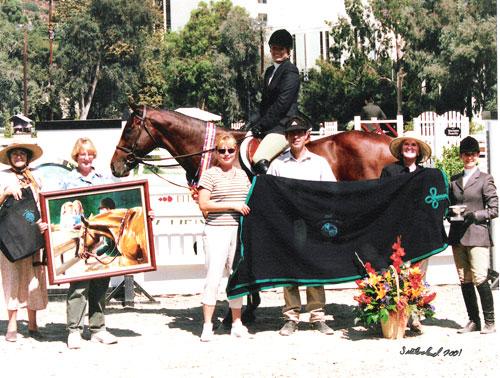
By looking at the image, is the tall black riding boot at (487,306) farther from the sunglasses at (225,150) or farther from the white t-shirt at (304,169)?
the sunglasses at (225,150)

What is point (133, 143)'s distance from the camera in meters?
10.8

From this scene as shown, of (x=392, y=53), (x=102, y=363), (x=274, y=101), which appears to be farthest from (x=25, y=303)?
(x=392, y=53)

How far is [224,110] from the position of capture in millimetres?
75000

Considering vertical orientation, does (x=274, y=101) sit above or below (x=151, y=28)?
below

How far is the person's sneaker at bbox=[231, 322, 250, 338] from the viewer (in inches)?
359

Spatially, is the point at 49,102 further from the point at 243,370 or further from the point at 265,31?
the point at 243,370

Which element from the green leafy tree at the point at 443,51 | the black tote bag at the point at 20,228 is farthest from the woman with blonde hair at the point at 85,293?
the green leafy tree at the point at 443,51

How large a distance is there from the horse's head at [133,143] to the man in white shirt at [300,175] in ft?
6.63

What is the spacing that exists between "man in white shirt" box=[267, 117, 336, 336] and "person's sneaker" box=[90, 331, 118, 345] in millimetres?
1681

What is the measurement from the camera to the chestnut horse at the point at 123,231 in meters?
8.91

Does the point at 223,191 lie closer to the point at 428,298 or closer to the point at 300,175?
the point at 300,175

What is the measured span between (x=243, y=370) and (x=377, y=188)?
266cm

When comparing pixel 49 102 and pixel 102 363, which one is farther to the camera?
pixel 49 102

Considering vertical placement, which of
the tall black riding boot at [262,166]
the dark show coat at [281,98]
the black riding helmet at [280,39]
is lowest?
the tall black riding boot at [262,166]
